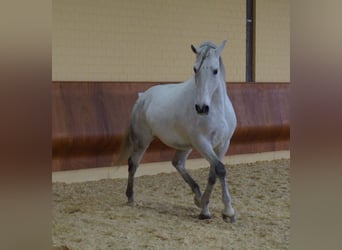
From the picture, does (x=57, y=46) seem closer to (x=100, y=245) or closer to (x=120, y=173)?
(x=120, y=173)

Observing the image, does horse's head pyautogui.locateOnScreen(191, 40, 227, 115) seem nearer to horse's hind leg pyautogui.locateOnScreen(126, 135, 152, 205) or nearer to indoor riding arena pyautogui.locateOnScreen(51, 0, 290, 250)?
indoor riding arena pyautogui.locateOnScreen(51, 0, 290, 250)

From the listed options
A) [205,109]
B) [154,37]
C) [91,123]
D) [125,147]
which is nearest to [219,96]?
[205,109]

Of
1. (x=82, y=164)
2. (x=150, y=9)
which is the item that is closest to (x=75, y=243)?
(x=82, y=164)

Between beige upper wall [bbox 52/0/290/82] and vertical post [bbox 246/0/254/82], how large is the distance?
3.0 inches

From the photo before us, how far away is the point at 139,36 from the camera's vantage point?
8086 millimetres

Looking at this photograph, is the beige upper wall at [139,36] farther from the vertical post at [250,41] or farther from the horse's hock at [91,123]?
the horse's hock at [91,123]

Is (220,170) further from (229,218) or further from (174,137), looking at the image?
(174,137)

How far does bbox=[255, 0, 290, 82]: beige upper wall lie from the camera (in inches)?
375

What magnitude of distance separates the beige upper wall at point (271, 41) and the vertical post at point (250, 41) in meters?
0.06

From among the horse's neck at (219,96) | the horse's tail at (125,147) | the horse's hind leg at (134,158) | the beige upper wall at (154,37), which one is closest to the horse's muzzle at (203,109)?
the horse's neck at (219,96)

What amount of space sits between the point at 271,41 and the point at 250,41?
371mm

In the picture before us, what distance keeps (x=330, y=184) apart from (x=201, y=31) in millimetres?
8108

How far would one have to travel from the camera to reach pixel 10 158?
809 millimetres

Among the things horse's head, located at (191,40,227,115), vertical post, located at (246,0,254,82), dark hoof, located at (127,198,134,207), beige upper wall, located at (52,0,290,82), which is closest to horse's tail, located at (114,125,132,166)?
dark hoof, located at (127,198,134,207)
